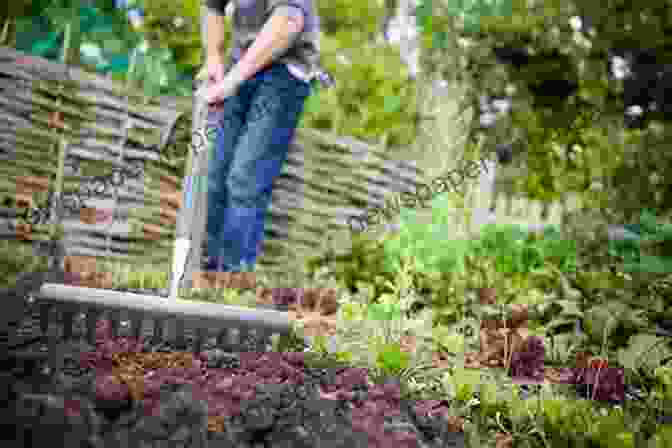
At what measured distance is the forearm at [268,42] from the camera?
3.26 metres

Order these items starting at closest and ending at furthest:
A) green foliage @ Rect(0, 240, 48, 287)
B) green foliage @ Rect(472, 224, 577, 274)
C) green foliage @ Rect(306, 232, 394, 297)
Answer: green foliage @ Rect(0, 240, 48, 287) → green foliage @ Rect(306, 232, 394, 297) → green foliage @ Rect(472, 224, 577, 274)

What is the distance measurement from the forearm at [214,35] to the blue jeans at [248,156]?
247mm

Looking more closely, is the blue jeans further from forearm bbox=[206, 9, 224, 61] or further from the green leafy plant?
the green leafy plant

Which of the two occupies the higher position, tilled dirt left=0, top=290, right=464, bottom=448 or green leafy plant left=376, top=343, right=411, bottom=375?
green leafy plant left=376, top=343, right=411, bottom=375

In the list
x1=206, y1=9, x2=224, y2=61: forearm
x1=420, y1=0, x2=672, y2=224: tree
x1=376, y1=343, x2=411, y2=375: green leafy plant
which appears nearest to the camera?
x1=376, y1=343, x2=411, y2=375: green leafy plant

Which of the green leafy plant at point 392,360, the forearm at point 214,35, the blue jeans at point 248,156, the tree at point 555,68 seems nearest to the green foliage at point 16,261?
the blue jeans at point 248,156

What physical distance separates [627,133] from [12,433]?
6.90m

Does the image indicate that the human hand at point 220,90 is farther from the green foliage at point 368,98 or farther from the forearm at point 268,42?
the green foliage at point 368,98

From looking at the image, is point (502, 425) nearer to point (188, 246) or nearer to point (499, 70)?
point (188, 246)

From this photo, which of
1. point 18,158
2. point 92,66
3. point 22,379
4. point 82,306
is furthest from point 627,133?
point 22,379

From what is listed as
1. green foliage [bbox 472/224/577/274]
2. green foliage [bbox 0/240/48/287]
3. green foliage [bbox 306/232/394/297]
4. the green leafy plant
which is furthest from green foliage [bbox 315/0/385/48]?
the green leafy plant

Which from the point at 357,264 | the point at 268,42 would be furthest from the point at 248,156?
the point at 357,264

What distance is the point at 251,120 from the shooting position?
142 inches

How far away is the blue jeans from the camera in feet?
11.7
